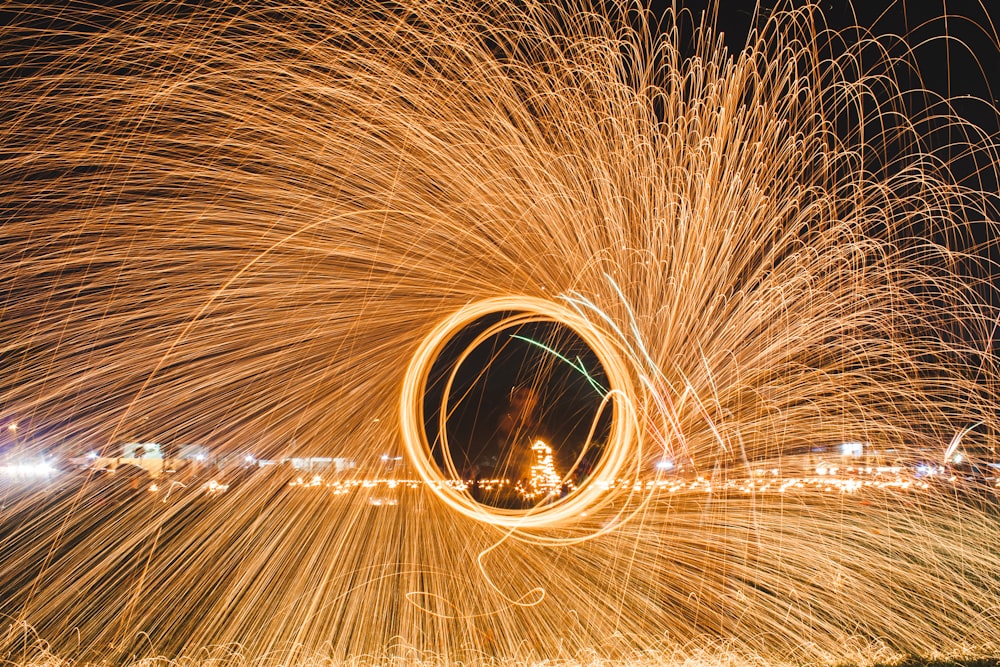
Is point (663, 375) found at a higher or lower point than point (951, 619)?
higher

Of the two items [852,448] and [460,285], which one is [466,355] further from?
[852,448]

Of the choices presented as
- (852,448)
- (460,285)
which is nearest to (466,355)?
(460,285)

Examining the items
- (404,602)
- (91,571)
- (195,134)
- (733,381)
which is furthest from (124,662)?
(733,381)

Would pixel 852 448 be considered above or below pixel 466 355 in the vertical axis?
below

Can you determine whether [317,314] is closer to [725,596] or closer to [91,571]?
[91,571]

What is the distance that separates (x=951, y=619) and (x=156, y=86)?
811 cm

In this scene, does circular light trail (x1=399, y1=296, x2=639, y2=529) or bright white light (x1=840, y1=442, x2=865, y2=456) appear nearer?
circular light trail (x1=399, y1=296, x2=639, y2=529)

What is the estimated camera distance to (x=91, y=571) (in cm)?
820

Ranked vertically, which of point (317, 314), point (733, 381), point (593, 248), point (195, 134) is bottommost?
point (733, 381)

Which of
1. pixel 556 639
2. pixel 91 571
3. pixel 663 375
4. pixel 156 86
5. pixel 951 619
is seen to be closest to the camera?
pixel 556 639

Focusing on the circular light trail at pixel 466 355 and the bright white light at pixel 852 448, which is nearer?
the circular light trail at pixel 466 355

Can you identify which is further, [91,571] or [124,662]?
[91,571]

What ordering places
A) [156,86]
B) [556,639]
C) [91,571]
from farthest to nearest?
[91,571]
[156,86]
[556,639]

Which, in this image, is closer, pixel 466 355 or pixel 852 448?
pixel 466 355
